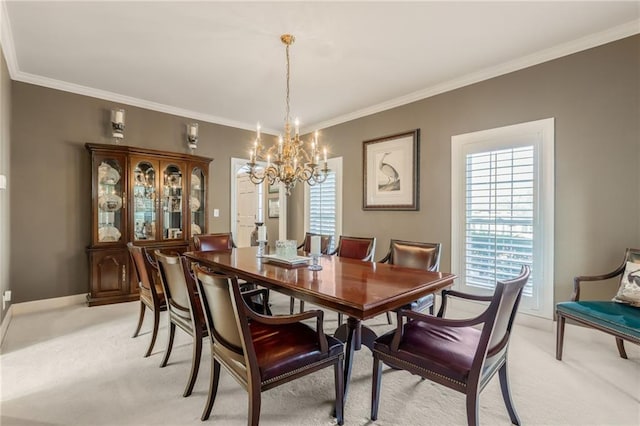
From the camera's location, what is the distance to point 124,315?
3.42 metres

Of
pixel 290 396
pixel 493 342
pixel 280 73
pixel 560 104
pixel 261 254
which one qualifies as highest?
pixel 280 73

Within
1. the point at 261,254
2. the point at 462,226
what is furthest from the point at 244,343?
the point at 462,226

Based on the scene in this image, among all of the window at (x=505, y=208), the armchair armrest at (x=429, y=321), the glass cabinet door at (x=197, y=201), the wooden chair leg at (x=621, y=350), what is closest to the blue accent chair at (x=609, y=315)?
the wooden chair leg at (x=621, y=350)

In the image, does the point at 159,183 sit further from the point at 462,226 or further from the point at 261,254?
the point at 462,226

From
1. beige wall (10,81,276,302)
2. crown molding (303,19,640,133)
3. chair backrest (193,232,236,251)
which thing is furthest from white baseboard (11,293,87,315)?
crown molding (303,19,640,133)

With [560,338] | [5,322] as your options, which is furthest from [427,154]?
[5,322]

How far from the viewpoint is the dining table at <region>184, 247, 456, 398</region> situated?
1.59 meters

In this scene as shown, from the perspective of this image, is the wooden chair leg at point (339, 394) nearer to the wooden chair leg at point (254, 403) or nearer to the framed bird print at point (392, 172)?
the wooden chair leg at point (254, 403)

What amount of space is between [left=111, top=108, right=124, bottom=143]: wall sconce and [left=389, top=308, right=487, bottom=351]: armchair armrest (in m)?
4.16

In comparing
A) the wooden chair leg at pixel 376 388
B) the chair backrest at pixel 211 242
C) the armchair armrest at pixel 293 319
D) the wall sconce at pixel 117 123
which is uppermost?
A: the wall sconce at pixel 117 123

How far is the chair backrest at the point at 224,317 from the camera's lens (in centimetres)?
143

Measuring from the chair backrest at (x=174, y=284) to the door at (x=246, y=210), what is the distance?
4.28 meters

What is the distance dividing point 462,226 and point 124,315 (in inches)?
157

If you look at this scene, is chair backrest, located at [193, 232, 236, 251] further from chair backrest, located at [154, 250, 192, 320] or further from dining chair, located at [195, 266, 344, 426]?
dining chair, located at [195, 266, 344, 426]
